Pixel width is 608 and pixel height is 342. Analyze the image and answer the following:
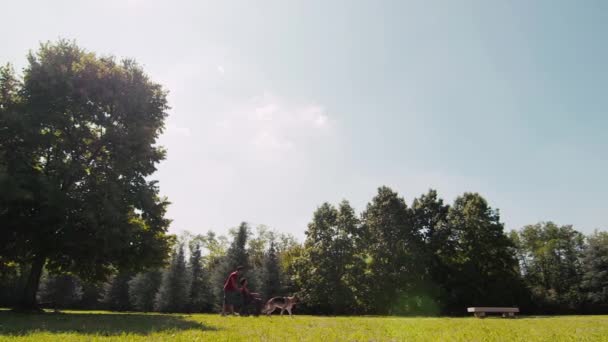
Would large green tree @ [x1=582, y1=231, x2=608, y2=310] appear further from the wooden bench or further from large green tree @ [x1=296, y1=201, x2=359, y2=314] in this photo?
the wooden bench

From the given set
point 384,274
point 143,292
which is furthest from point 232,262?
point 384,274

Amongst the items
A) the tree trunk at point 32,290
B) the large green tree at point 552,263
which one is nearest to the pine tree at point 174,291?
the tree trunk at point 32,290

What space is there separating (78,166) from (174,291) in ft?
117

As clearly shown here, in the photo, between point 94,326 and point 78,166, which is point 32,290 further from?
point 94,326

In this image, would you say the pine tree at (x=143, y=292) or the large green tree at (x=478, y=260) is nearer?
the large green tree at (x=478, y=260)

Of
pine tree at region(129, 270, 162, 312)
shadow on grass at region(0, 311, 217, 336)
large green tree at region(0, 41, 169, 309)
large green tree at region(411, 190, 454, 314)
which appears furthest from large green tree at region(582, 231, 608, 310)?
pine tree at region(129, 270, 162, 312)

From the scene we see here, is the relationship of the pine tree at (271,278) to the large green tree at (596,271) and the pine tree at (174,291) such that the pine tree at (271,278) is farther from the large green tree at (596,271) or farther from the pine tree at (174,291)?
the large green tree at (596,271)

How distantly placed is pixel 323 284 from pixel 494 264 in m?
21.3

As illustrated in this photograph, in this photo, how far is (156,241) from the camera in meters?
21.1

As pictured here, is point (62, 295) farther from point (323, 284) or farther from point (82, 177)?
point (82, 177)

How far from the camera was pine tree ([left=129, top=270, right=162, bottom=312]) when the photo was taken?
2010 inches

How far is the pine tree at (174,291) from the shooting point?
4984cm

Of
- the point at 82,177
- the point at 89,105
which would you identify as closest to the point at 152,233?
the point at 82,177

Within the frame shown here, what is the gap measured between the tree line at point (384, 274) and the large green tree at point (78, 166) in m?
21.0
